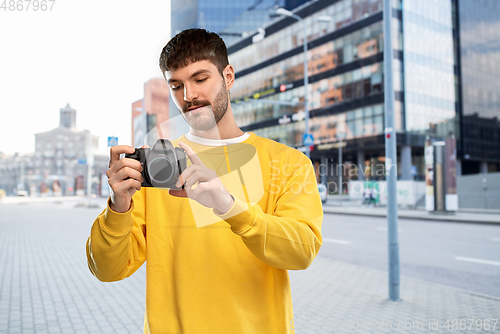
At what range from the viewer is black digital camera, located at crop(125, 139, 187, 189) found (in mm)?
1016

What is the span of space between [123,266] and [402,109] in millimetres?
37517

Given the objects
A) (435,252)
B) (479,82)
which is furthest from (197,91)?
(479,82)

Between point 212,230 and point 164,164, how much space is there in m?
0.42

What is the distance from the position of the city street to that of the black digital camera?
369cm

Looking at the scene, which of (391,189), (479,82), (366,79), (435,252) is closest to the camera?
(391,189)

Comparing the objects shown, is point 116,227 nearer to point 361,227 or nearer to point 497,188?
point 361,227

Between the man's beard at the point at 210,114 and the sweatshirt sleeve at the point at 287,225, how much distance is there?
0.32m

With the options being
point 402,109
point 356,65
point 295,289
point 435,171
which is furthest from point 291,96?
point 295,289

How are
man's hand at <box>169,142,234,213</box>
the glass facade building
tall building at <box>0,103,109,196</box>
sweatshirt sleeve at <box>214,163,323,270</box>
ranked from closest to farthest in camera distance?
man's hand at <box>169,142,234,213</box>
sweatshirt sleeve at <box>214,163,323,270</box>
tall building at <box>0,103,109,196</box>
the glass facade building

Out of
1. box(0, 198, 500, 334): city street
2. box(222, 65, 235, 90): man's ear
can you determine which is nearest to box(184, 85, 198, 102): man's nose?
box(222, 65, 235, 90): man's ear

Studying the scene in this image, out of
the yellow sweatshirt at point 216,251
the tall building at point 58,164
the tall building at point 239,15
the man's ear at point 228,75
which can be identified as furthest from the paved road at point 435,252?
the tall building at point 239,15

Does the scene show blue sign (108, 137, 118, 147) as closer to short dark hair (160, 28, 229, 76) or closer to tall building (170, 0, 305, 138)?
short dark hair (160, 28, 229, 76)

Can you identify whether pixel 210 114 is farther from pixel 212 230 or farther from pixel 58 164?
pixel 58 164

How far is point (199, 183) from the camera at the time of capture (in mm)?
1003
